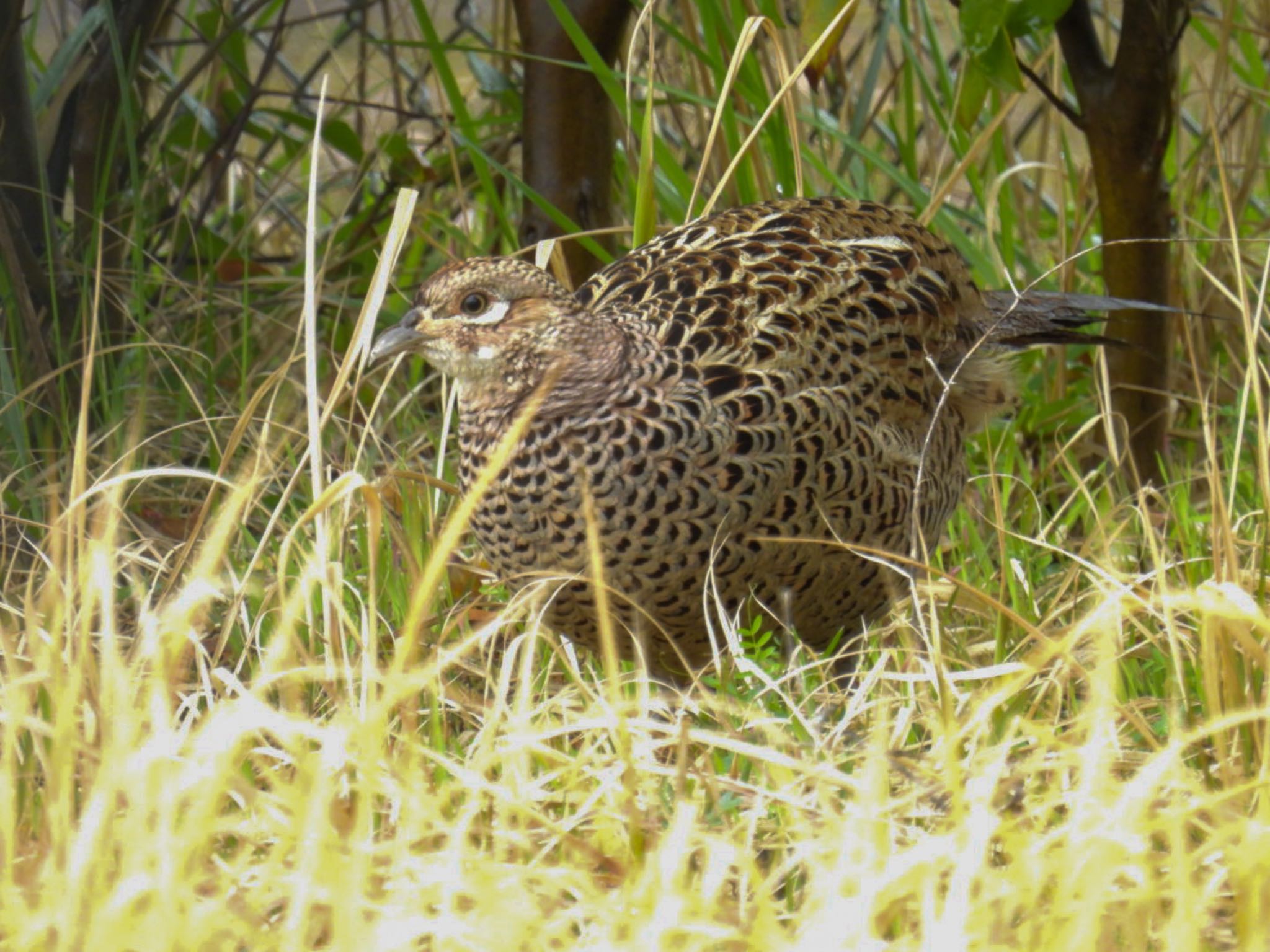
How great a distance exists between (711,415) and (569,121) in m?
1.28

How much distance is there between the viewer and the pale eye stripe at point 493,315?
2789 mm

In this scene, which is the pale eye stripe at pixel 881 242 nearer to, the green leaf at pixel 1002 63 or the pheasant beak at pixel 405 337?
the green leaf at pixel 1002 63

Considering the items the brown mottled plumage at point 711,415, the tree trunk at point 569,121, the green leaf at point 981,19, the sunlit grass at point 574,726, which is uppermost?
the green leaf at point 981,19

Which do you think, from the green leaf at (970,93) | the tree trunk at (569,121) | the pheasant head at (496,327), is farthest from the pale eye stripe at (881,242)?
the tree trunk at (569,121)

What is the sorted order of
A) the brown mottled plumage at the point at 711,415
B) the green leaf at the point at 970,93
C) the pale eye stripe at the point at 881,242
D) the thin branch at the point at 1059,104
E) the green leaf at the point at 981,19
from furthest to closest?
the thin branch at the point at 1059,104
the pale eye stripe at the point at 881,242
the green leaf at the point at 970,93
the green leaf at the point at 981,19
the brown mottled plumage at the point at 711,415

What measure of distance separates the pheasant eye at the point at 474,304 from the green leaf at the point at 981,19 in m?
0.85

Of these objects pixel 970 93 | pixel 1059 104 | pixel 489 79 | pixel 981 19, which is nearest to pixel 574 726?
pixel 981 19

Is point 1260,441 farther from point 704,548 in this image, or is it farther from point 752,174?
point 752,174

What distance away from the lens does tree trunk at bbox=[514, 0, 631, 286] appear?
357cm

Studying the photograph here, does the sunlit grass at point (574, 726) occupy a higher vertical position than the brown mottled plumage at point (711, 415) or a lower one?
lower

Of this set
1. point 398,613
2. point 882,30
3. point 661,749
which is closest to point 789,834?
point 661,749

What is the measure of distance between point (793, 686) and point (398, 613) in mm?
680

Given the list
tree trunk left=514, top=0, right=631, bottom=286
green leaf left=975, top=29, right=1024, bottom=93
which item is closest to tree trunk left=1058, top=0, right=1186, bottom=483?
green leaf left=975, top=29, right=1024, bottom=93

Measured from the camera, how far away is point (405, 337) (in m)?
2.79
